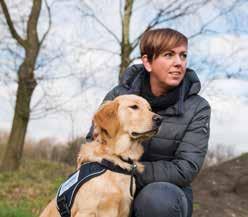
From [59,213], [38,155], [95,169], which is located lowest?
[38,155]

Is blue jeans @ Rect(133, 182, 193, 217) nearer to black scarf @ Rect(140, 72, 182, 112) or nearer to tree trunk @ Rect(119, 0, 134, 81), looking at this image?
black scarf @ Rect(140, 72, 182, 112)

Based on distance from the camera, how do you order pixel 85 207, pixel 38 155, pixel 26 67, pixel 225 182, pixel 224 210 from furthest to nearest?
pixel 38 155 < pixel 26 67 < pixel 225 182 < pixel 224 210 < pixel 85 207

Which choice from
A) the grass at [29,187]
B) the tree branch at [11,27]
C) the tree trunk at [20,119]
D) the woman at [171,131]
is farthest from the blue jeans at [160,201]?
the tree branch at [11,27]

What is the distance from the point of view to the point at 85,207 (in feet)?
14.1

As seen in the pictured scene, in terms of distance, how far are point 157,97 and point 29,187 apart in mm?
8746

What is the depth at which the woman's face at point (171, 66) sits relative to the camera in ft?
15.5

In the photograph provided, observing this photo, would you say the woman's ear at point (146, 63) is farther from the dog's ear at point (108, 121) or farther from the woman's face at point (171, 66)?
the dog's ear at point (108, 121)

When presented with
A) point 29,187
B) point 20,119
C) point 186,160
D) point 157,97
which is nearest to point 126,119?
point 157,97

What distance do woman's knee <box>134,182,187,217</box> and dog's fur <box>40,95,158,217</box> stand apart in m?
0.11

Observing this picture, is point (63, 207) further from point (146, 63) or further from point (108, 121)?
point (146, 63)

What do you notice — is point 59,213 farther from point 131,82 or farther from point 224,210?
point 224,210

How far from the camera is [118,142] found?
4664mm

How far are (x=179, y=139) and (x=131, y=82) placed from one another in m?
0.72

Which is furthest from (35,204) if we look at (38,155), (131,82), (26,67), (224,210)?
(38,155)
